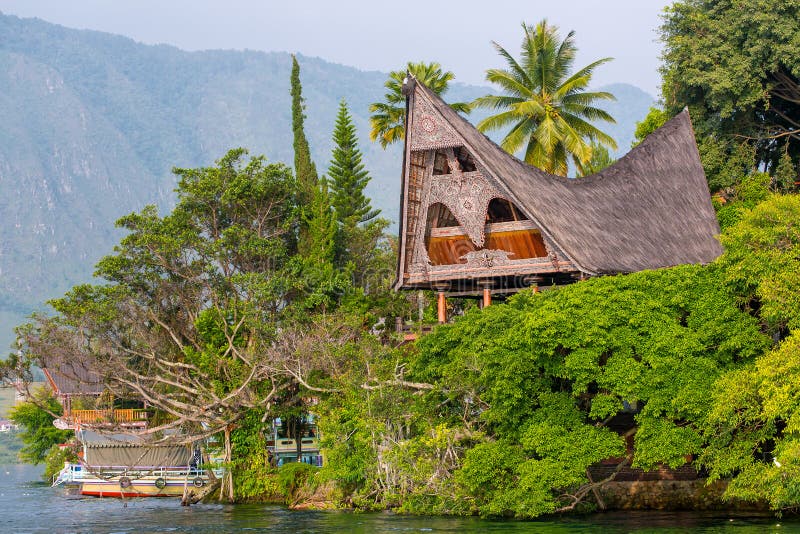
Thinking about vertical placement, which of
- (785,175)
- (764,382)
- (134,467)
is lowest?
(134,467)

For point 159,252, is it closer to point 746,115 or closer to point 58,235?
point 746,115

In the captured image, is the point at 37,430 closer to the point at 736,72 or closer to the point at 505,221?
the point at 505,221

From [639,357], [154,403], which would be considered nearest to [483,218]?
[639,357]

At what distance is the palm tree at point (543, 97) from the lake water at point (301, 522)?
1524cm

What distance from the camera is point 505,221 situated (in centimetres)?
2706

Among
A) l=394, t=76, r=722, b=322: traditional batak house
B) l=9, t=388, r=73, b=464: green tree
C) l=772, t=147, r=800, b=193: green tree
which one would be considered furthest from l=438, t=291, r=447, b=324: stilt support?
l=9, t=388, r=73, b=464: green tree

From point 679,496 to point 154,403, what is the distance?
1537 cm

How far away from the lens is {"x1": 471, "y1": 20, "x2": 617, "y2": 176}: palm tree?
35.0m

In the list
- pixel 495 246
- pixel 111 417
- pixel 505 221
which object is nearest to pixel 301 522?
pixel 495 246

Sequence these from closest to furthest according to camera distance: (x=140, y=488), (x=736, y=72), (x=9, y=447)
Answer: (x=736, y=72) → (x=140, y=488) → (x=9, y=447)

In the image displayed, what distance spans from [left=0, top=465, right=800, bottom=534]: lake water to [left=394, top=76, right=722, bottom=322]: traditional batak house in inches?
228

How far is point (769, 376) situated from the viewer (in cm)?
1811

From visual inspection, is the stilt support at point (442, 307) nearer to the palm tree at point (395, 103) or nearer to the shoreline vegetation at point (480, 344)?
the shoreline vegetation at point (480, 344)

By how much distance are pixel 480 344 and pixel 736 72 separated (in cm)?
1499
